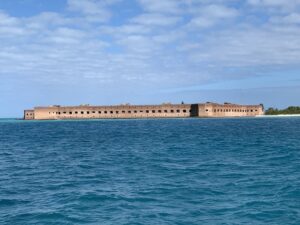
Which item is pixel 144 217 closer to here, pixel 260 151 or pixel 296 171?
pixel 296 171

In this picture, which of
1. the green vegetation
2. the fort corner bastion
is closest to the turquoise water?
the fort corner bastion

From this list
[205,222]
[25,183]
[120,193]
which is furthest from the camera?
[25,183]

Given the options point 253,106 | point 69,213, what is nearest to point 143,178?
point 69,213

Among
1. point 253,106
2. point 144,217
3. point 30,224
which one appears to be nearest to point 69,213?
point 30,224

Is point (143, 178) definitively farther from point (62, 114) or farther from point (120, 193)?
point (62, 114)

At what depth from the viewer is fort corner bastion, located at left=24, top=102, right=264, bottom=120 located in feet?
440

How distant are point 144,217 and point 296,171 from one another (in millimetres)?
9503

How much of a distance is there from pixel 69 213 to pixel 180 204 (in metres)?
3.29

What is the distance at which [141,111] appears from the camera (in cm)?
13750

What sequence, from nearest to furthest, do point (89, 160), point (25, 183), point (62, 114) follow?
point (25, 183), point (89, 160), point (62, 114)

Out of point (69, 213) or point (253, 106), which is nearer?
point (69, 213)

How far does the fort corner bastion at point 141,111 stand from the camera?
13412cm

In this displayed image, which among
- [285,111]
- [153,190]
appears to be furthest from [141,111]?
[153,190]

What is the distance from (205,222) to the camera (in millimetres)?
10805
